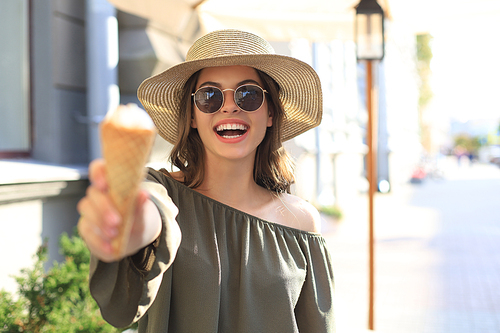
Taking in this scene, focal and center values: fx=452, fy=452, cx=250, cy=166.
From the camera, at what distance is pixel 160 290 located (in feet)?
4.82

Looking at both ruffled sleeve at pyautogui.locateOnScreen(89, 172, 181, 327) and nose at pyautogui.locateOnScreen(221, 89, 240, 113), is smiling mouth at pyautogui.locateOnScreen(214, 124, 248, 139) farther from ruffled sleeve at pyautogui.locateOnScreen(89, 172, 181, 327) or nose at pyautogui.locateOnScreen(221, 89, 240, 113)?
ruffled sleeve at pyautogui.locateOnScreen(89, 172, 181, 327)

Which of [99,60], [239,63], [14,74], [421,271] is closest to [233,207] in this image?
[239,63]

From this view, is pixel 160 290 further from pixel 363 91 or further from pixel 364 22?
pixel 363 91

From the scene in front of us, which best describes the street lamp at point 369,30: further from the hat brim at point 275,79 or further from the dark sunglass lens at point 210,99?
the dark sunglass lens at point 210,99

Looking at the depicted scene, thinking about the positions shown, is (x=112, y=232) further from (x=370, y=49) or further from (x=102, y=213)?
(x=370, y=49)

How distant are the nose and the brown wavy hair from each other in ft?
0.58

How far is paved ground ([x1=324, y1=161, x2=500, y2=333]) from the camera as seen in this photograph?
4.28 metres

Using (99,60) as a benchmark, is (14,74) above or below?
below

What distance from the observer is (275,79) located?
6.08 ft

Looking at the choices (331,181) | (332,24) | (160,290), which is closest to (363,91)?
(331,181)

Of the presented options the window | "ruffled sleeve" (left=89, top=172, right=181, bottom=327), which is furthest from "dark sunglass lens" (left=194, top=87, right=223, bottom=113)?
the window

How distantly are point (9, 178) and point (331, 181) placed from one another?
8.95 meters

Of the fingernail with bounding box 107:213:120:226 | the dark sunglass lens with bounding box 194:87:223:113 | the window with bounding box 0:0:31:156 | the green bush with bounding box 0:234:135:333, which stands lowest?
the green bush with bounding box 0:234:135:333

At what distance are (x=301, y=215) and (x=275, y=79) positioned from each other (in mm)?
571
